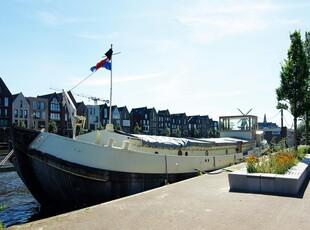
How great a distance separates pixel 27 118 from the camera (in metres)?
66.8

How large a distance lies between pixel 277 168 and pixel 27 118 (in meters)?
65.2

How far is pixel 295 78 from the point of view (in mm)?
17844

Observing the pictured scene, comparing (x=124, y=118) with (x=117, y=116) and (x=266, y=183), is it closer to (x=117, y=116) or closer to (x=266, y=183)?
(x=117, y=116)

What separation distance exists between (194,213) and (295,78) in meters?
14.1

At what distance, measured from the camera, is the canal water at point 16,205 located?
11094 mm

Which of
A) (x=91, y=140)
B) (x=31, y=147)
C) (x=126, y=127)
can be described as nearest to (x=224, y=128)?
(x=91, y=140)

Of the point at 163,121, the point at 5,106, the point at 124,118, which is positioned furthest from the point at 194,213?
the point at 163,121

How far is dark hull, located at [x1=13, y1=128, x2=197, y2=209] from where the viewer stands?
10539 millimetres

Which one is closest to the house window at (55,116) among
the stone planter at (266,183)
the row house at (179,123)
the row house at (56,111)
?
the row house at (56,111)

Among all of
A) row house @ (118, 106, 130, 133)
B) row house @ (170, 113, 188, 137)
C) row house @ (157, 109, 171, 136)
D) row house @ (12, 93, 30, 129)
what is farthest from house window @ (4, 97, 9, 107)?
row house @ (170, 113, 188, 137)

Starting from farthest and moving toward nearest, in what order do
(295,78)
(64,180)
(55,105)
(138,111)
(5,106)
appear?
1. (138,111)
2. (55,105)
3. (5,106)
4. (295,78)
5. (64,180)

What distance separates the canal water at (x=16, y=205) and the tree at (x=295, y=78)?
14.4 m

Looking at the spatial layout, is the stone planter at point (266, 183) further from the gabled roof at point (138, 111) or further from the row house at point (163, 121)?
the row house at point (163, 121)

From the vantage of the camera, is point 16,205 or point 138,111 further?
point 138,111
